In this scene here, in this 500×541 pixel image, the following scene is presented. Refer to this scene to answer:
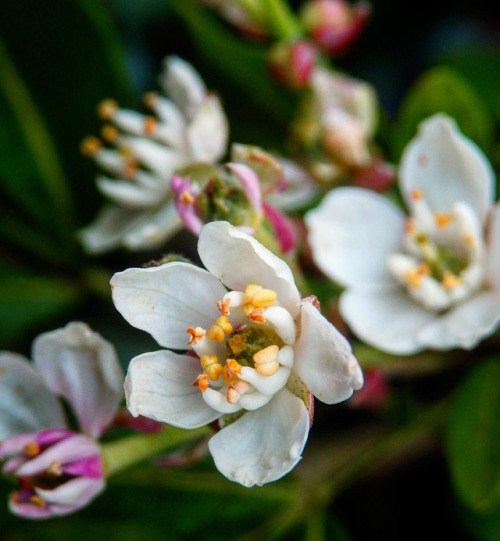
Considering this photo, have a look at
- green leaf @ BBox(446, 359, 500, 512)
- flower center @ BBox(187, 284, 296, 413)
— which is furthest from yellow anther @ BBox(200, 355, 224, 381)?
green leaf @ BBox(446, 359, 500, 512)

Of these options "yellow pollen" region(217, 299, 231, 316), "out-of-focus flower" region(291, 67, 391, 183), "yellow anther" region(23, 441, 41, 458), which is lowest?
"out-of-focus flower" region(291, 67, 391, 183)

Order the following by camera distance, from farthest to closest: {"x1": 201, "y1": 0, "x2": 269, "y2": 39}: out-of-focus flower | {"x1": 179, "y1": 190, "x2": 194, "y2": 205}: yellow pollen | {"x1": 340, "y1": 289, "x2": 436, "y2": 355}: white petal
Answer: {"x1": 201, "y1": 0, "x2": 269, "y2": 39}: out-of-focus flower, {"x1": 340, "y1": 289, "x2": 436, "y2": 355}: white petal, {"x1": 179, "y1": 190, "x2": 194, "y2": 205}: yellow pollen

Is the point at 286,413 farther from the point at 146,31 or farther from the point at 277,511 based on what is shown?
the point at 146,31

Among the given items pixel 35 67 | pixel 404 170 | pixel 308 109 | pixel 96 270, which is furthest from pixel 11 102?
pixel 404 170

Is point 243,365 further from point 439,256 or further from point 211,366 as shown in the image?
point 439,256

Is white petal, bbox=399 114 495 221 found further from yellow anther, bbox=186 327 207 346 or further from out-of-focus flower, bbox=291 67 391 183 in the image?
yellow anther, bbox=186 327 207 346

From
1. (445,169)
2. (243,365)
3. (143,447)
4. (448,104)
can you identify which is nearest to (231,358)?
(243,365)

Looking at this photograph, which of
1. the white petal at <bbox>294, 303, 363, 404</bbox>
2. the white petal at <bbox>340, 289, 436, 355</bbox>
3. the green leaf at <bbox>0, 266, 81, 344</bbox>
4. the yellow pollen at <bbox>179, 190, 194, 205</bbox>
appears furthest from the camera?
the green leaf at <bbox>0, 266, 81, 344</bbox>
